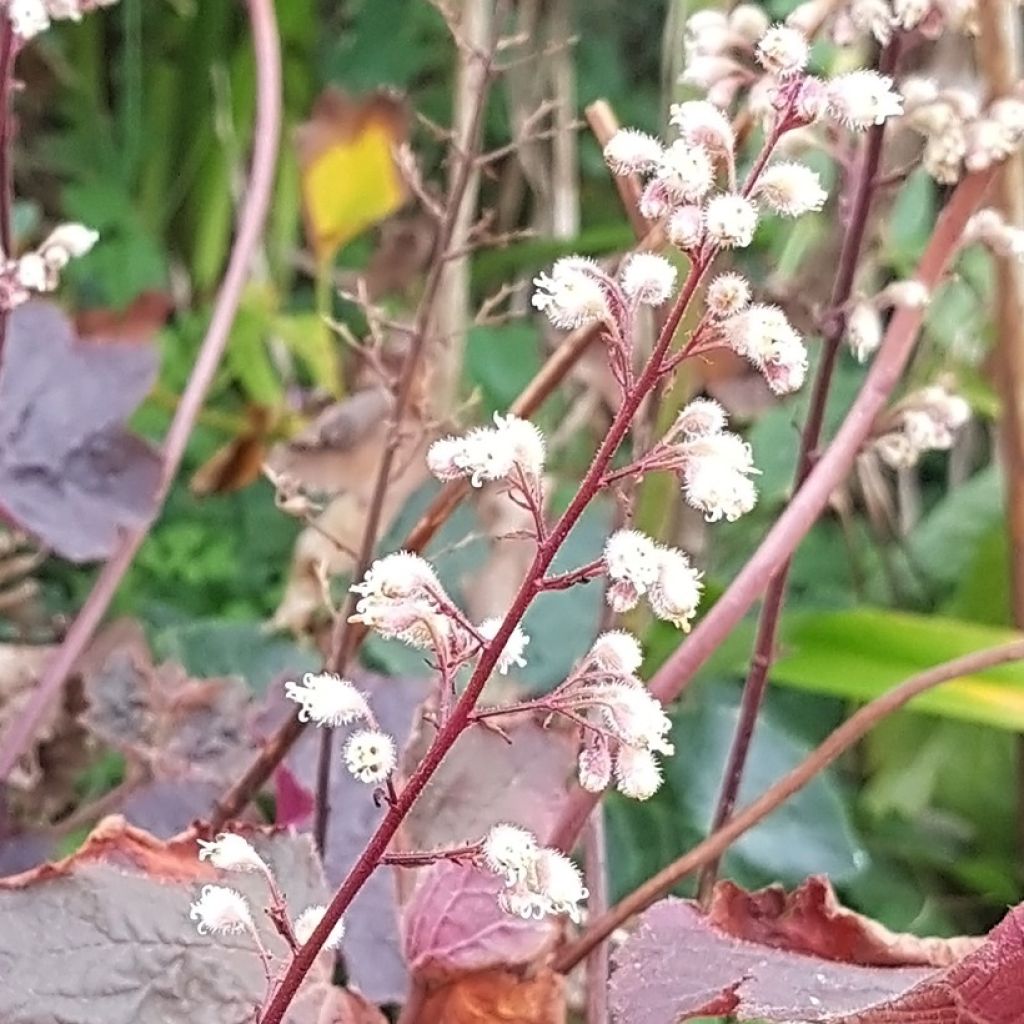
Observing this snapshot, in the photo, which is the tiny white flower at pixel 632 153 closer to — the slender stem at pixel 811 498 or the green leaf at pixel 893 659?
the slender stem at pixel 811 498

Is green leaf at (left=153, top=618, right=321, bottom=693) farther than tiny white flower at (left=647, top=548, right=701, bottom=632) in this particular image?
Yes

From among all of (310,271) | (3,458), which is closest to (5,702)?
(3,458)

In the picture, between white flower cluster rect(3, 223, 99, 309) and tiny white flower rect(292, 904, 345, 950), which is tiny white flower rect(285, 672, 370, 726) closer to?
tiny white flower rect(292, 904, 345, 950)

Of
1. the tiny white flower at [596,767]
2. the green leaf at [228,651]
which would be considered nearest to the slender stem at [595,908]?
the tiny white flower at [596,767]

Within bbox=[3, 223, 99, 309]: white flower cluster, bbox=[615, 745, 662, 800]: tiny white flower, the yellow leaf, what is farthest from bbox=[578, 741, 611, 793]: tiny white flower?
the yellow leaf

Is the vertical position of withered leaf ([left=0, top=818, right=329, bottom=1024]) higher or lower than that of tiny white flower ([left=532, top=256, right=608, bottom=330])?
lower

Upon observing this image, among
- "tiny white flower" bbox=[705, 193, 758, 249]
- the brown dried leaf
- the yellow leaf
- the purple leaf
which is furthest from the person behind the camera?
the yellow leaf

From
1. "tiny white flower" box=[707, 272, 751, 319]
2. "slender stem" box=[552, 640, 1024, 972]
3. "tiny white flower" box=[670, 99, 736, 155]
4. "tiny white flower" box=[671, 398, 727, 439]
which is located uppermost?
"tiny white flower" box=[670, 99, 736, 155]
